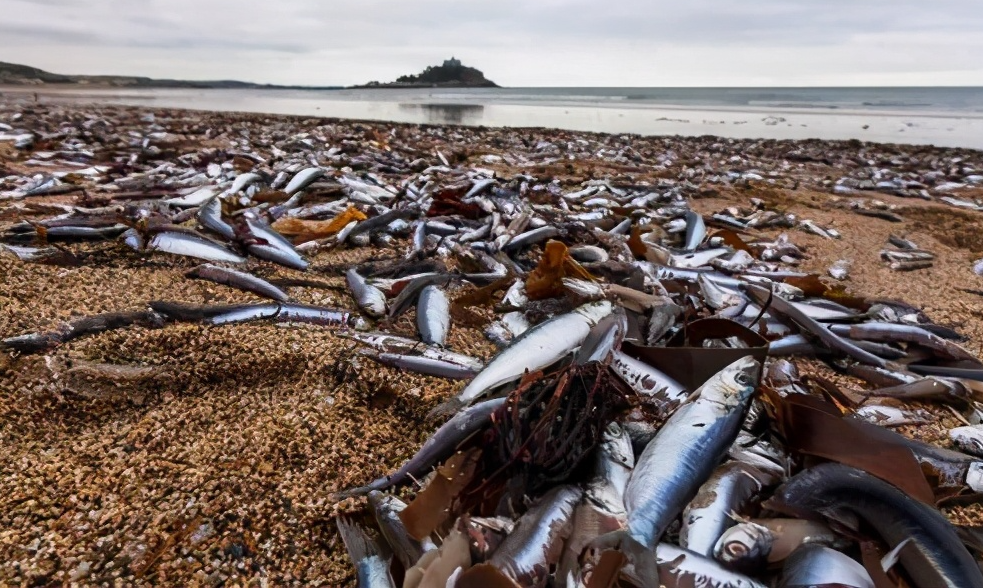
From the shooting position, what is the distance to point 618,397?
2041 mm

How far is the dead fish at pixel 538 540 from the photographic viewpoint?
1472mm

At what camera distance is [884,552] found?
157 centimetres

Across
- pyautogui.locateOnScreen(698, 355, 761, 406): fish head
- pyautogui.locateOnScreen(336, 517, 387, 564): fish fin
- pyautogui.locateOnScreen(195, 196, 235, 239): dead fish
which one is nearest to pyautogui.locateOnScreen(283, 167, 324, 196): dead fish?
pyautogui.locateOnScreen(195, 196, 235, 239): dead fish

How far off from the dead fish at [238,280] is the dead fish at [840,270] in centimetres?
468

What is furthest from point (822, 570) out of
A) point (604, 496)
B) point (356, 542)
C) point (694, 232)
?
point (694, 232)

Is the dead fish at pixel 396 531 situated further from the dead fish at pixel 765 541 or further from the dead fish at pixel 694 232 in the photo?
the dead fish at pixel 694 232

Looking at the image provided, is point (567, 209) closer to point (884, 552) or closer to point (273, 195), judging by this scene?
point (273, 195)

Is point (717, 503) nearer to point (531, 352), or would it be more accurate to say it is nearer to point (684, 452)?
point (684, 452)

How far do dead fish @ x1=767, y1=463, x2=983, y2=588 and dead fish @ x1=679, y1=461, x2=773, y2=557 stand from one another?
0.09m

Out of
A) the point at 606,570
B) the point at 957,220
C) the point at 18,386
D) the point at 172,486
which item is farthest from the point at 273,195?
the point at 957,220

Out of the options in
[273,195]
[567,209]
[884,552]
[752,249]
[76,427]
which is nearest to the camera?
[884,552]

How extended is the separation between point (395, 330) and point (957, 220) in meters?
7.97

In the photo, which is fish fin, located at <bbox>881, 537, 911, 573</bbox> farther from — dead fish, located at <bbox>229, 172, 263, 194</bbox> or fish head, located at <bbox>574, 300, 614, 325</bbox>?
dead fish, located at <bbox>229, 172, 263, 194</bbox>

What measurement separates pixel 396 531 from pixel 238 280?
2377 millimetres
